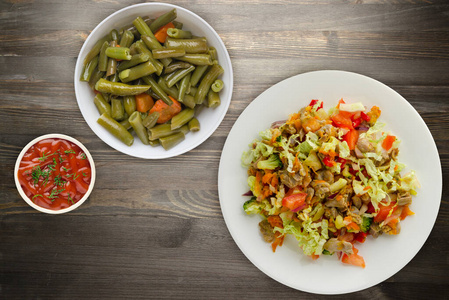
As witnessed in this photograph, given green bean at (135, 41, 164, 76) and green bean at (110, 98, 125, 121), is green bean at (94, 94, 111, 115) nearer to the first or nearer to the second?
green bean at (110, 98, 125, 121)

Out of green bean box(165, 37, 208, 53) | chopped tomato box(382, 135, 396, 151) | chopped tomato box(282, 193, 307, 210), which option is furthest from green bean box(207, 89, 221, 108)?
chopped tomato box(382, 135, 396, 151)

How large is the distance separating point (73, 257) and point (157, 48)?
1.52 m

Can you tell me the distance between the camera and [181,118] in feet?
7.23

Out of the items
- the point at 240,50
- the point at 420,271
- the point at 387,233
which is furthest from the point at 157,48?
the point at 420,271

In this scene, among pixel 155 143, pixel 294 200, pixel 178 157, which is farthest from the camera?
pixel 178 157

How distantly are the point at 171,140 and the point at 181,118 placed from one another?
5.8 inches

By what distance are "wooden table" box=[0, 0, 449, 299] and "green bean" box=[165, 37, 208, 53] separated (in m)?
0.30

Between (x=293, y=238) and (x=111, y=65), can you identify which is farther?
(x=293, y=238)

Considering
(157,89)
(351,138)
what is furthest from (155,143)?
(351,138)

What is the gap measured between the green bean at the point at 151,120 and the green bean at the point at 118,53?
35 cm

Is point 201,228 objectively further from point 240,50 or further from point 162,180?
point 240,50

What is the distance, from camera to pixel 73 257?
2.51m

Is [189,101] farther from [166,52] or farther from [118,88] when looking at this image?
[118,88]

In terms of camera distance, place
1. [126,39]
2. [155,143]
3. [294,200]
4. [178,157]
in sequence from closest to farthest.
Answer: [294,200] → [126,39] → [155,143] → [178,157]
